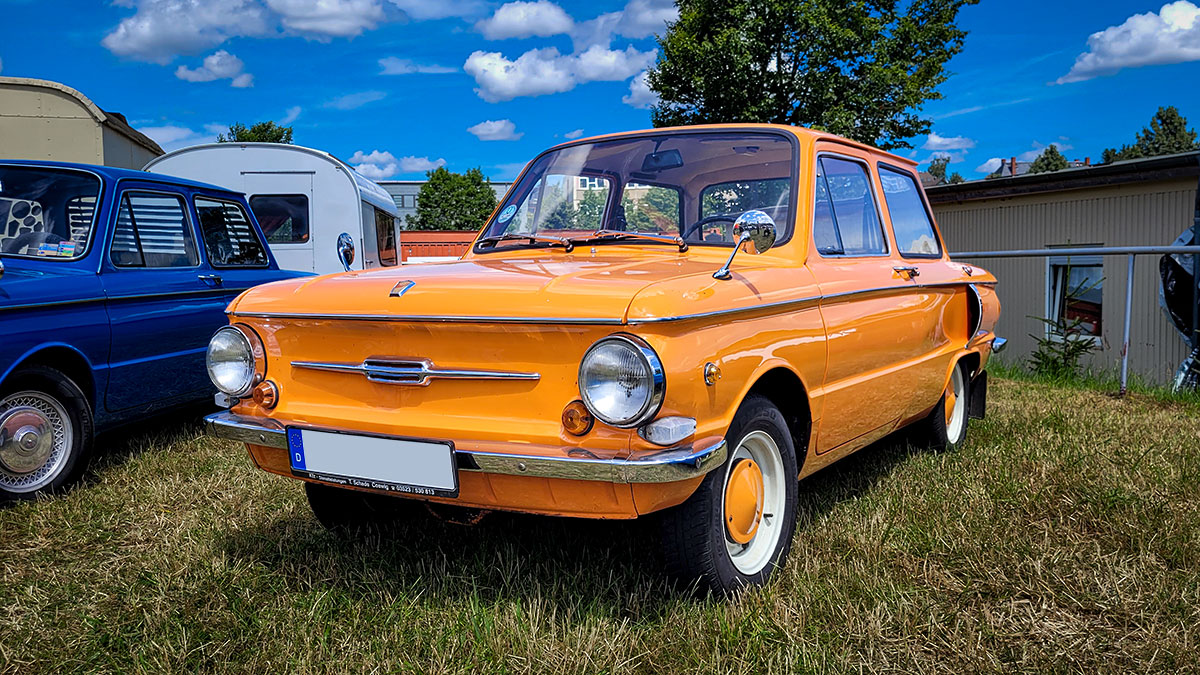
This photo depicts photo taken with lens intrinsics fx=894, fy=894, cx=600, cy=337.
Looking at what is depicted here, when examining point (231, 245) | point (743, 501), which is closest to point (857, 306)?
point (743, 501)

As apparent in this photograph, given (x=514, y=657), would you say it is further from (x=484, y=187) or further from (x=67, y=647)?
(x=484, y=187)

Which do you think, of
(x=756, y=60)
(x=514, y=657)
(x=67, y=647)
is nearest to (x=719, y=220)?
(x=514, y=657)

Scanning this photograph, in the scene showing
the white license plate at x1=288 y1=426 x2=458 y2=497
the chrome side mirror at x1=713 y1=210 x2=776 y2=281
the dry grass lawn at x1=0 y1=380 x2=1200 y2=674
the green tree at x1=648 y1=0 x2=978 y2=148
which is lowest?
the dry grass lawn at x1=0 y1=380 x2=1200 y2=674

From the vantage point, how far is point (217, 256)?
591cm

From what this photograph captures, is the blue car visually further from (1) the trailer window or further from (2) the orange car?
(1) the trailer window

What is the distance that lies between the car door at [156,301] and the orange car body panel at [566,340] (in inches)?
87.2

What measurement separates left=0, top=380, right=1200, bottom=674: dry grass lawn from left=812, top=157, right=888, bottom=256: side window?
3.79 ft

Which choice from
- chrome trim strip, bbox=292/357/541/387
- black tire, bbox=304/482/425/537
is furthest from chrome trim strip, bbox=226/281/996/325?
black tire, bbox=304/482/425/537

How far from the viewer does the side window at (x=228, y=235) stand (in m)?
5.86

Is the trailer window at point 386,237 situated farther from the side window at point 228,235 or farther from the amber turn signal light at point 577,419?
the amber turn signal light at point 577,419

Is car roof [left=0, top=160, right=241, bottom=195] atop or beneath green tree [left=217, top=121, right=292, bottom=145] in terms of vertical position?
beneath

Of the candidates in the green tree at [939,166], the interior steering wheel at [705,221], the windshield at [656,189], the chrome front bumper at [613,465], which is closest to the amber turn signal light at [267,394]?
the chrome front bumper at [613,465]

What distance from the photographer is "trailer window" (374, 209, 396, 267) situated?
39.6ft

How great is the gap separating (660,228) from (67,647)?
2.56 meters
